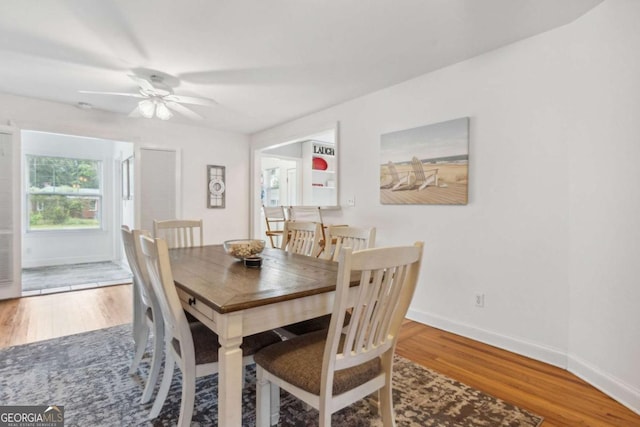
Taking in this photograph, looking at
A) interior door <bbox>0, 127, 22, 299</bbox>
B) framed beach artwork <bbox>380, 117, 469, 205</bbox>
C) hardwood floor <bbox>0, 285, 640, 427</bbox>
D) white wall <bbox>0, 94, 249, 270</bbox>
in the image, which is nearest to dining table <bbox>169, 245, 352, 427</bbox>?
hardwood floor <bbox>0, 285, 640, 427</bbox>

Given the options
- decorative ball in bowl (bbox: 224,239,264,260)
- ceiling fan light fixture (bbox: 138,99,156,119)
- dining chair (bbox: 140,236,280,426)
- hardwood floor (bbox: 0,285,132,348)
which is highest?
ceiling fan light fixture (bbox: 138,99,156,119)

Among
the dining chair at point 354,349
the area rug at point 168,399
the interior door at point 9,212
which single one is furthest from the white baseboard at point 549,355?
the interior door at point 9,212

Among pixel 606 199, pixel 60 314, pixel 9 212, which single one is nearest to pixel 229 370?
pixel 606 199

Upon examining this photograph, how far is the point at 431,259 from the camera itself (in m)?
2.99

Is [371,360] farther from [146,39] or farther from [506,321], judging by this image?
[146,39]

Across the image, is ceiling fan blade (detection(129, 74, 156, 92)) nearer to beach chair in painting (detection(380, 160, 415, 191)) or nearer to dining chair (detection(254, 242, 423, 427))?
beach chair in painting (detection(380, 160, 415, 191))

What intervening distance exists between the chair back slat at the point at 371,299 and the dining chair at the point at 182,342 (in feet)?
1.83

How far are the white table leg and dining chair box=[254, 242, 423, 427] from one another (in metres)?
0.17

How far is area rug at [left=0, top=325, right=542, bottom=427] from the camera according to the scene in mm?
1636

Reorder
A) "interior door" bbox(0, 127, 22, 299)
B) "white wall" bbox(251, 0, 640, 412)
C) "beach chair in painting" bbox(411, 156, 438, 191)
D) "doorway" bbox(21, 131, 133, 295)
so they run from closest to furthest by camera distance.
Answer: "white wall" bbox(251, 0, 640, 412)
"beach chair in painting" bbox(411, 156, 438, 191)
"interior door" bbox(0, 127, 22, 299)
"doorway" bbox(21, 131, 133, 295)

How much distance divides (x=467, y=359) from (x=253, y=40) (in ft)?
9.40

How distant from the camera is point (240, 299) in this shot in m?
1.25

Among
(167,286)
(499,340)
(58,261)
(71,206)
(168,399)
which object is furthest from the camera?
(71,206)

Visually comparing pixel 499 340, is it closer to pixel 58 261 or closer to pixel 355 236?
pixel 355 236
